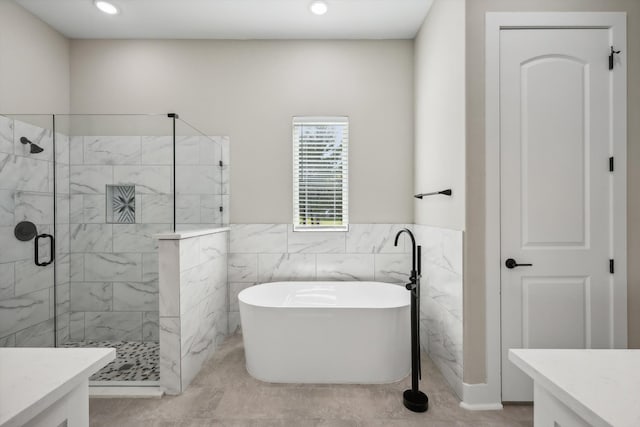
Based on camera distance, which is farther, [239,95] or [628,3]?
[239,95]

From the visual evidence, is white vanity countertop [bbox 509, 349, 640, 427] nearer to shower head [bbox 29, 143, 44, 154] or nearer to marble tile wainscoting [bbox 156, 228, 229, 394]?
marble tile wainscoting [bbox 156, 228, 229, 394]

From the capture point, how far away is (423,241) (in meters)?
2.72

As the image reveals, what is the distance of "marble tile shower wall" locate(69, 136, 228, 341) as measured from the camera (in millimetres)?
2229

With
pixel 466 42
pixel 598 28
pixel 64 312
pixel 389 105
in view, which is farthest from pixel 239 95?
pixel 598 28

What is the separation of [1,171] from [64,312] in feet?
3.43

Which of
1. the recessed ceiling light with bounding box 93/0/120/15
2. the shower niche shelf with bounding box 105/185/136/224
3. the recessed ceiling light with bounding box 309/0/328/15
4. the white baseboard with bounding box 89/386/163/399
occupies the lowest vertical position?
the white baseboard with bounding box 89/386/163/399

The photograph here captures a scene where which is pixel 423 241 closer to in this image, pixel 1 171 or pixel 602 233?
pixel 602 233

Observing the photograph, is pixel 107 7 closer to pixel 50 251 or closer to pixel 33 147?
pixel 33 147

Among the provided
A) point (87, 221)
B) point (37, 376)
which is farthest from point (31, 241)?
point (37, 376)

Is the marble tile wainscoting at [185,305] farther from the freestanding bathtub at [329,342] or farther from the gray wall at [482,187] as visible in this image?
the gray wall at [482,187]

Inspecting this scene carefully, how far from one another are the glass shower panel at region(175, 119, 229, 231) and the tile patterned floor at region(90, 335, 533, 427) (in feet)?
3.71

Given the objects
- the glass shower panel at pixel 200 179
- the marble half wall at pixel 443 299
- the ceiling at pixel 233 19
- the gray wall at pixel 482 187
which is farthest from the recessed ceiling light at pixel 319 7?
the marble half wall at pixel 443 299

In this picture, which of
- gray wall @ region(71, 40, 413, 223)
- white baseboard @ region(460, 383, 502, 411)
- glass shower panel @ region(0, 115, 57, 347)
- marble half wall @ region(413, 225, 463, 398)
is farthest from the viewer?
gray wall @ region(71, 40, 413, 223)

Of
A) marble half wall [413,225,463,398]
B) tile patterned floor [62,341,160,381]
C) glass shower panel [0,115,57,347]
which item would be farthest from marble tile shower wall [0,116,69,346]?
marble half wall [413,225,463,398]
